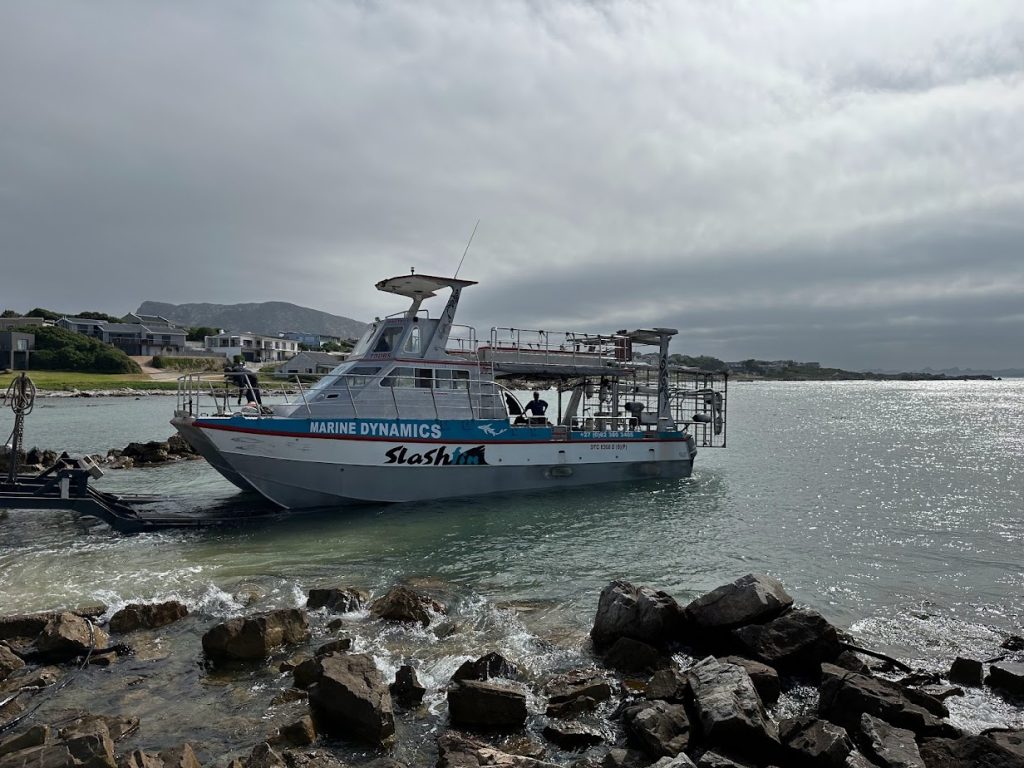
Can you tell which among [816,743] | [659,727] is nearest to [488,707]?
[659,727]

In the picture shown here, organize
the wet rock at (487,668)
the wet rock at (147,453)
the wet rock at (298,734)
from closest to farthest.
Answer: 1. the wet rock at (298,734)
2. the wet rock at (487,668)
3. the wet rock at (147,453)

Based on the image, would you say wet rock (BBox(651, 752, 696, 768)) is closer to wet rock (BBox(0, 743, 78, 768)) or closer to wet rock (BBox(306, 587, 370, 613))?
wet rock (BBox(0, 743, 78, 768))

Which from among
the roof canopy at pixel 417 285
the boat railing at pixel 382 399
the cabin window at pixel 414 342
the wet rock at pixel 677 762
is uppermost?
the roof canopy at pixel 417 285

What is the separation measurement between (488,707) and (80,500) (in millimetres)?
11222

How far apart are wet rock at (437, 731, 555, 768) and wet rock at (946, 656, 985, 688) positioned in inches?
230

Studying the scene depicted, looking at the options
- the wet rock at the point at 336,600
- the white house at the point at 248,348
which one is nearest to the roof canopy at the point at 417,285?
the wet rock at the point at 336,600

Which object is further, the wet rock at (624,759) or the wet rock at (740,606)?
the wet rock at (740,606)

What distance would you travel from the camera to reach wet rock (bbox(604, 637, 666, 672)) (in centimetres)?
851

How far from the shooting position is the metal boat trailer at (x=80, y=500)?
13.5 metres

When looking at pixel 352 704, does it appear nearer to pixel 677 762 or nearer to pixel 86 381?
pixel 677 762

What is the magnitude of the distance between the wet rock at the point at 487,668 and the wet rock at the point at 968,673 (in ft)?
18.7

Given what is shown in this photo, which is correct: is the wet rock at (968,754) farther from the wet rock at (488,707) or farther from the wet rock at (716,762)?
the wet rock at (488,707)

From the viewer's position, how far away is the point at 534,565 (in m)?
13.6

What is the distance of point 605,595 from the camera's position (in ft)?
32.0
